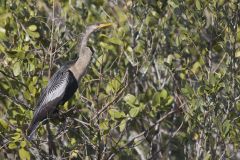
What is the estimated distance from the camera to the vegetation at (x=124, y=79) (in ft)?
17.7

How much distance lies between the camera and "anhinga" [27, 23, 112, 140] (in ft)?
19.1

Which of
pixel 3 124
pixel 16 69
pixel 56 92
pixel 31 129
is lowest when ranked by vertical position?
pixel 56 92

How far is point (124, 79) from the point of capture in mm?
5434

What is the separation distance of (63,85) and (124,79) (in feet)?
2.89

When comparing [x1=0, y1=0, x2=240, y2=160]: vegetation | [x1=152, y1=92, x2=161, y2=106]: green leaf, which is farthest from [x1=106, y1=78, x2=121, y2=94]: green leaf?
[x1=152, y1=92, x2=161, y2=106]: green leaf

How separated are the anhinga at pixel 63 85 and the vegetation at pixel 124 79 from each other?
7cm

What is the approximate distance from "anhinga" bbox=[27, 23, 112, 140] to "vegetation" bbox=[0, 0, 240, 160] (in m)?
0.07

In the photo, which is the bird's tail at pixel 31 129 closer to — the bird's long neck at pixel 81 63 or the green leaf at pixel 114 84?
the green leaf at pixel 114 84

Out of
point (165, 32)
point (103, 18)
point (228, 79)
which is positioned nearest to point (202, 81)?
point (228, 79)

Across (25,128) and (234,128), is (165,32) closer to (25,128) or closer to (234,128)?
(234,128)

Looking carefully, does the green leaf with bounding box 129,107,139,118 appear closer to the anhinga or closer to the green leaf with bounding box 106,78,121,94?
the green leaf with bounding box 106,78,121,94

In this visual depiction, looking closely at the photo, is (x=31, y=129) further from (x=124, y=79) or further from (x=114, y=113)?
(x=124, y=79)

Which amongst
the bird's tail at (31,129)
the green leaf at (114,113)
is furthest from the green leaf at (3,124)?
the green leaf at (114,113)

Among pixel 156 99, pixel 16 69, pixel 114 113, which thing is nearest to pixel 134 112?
pixel 114 113
